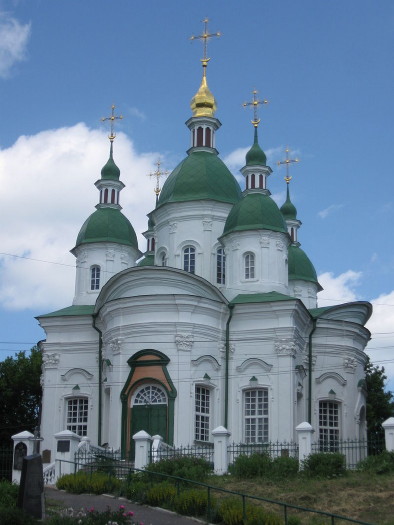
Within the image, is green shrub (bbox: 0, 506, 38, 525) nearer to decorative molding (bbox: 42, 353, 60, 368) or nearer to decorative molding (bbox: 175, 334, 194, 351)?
decorative molding (bbox: 175, 334, 194, 351)

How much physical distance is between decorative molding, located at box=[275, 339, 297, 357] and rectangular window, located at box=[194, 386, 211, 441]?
2696mm

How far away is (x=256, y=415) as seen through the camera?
2947 cm

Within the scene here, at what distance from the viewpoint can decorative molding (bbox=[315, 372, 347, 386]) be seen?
32562 mm

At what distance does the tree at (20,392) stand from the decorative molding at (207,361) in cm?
1304

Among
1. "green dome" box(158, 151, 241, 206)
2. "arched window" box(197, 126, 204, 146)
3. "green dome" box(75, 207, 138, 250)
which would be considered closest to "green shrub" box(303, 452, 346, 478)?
"green dome" box(158, 151, 241, 206)

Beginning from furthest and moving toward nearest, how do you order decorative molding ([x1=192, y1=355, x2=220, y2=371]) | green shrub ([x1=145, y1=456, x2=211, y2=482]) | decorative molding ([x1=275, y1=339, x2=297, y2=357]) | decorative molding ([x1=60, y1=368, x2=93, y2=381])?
decorative molding ([x1=60, y1=368, x2=93, y2=381]) < decorative molding ([x1=275, y1=339, x2=297, y2=357]) < decorative molding ([x1=192, y1=355, x2=220, y2=371]) < green shrub ([x1=145, y1=456, x2=211, y2=482])

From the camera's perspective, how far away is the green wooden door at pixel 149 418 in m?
28.3

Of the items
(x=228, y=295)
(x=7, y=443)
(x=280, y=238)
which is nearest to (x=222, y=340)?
(x=228, y=295)

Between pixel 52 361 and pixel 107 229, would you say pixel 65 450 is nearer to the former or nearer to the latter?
pixel 52 361

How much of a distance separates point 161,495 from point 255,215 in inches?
617

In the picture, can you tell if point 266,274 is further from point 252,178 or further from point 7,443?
point 7,443

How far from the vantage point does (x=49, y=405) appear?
105 ft

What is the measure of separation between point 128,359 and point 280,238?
7.36 meters

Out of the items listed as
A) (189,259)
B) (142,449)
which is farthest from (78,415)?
(142,449)
